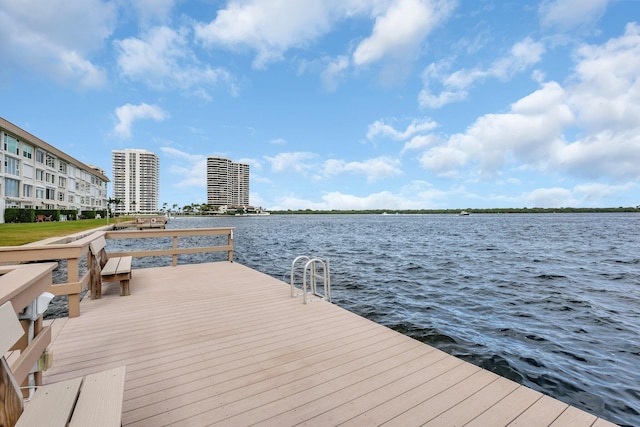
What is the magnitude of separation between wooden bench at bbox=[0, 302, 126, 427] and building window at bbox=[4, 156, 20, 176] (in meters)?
42.6

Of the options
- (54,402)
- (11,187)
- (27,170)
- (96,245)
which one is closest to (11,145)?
(27,170)

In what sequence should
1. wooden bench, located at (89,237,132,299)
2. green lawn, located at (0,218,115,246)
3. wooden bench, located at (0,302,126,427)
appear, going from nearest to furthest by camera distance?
wooden bench, located at (0,302,126,427), wooden bench, located at (89,237,132,299), green lawn, located at (0,218,115,246)

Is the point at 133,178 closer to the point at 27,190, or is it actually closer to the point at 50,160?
the point at 50,160

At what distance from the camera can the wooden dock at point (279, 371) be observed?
8.00ft

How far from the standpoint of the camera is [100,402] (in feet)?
5.86

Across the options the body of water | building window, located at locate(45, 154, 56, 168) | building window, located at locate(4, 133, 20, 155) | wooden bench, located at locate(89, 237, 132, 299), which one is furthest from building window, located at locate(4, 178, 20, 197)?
wooden bench, located at locate(89, 237, 132, 299)

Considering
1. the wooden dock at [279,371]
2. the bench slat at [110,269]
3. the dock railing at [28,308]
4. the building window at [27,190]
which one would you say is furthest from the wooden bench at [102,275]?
the building window at [27,190]

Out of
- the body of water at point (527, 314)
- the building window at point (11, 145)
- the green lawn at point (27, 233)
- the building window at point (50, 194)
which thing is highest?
the building window at point (11, 145)

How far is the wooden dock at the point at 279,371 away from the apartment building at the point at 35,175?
121 ft

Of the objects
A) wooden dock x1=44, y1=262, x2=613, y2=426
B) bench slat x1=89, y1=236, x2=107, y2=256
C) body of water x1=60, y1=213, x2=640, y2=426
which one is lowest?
body of water x1=60, y1=213, x2=640, y2=426

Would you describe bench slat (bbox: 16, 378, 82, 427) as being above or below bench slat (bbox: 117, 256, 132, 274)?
below

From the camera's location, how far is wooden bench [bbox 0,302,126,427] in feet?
5.10

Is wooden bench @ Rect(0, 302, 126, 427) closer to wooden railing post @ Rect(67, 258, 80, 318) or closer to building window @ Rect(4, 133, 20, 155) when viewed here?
wooden railing post @ Rect(67, 258, 80, 318)

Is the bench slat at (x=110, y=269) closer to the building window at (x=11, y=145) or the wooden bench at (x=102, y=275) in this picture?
the wooden bench at (x=102, y=275)
